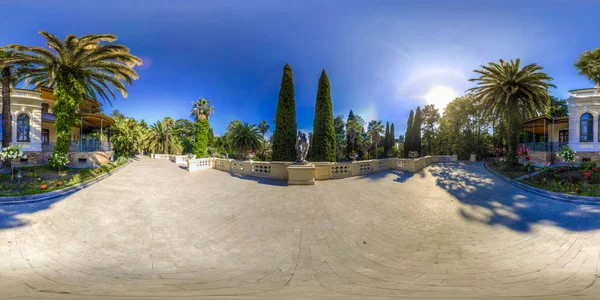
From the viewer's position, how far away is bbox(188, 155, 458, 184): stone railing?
12195 mm

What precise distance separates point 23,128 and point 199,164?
1165 cm

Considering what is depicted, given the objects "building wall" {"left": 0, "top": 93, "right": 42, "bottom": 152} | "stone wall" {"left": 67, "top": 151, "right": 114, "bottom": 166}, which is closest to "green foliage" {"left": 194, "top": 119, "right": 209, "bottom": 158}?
"stone wall" {"left": 67, "top": 151, "right": 114, "bottom": 166}

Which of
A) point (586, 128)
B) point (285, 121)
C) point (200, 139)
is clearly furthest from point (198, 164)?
point (586, 128)

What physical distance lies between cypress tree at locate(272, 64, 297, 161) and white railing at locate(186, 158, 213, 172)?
5.57 metres

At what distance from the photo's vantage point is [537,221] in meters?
6.91

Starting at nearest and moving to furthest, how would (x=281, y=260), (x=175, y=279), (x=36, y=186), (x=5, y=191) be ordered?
(x=175, y=279) < (x=281, y=260) < (x=5, y=191) < (x=36, y=186)

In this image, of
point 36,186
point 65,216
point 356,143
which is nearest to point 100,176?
point 36,186

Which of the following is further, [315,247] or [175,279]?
[315,247]

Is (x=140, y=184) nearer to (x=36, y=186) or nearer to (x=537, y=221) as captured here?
(x=36, y=186)

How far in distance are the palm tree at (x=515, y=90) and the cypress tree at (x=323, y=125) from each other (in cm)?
1196

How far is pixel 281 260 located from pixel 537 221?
7.87 meters

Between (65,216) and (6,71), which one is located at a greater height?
(6,71)

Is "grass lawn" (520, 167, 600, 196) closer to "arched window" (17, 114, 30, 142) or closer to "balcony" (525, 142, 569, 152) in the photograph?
"balcony" (525, 142, 569, 152)

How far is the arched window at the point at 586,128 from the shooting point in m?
17.1
